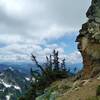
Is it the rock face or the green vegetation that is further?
the green vegetation

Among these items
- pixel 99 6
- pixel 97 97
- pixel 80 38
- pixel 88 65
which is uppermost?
pixel 99 6

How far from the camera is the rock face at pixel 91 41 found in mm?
35750

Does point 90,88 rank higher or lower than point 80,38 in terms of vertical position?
lower

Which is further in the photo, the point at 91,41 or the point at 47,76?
the point at 47,76

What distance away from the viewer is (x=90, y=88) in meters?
28.1

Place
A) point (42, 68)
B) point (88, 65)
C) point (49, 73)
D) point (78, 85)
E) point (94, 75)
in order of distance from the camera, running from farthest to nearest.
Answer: point (42, 68), point (49, 73), point (88, 65), point (94, 75), point (78, 85)

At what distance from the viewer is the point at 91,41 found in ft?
120

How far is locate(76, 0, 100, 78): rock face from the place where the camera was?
3575cm

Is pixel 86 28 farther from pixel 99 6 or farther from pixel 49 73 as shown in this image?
pixel 49 73

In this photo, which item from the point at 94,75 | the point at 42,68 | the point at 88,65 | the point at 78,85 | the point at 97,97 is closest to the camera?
the point at 97,97

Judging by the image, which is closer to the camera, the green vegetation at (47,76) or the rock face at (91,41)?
the rock face at (91,41)

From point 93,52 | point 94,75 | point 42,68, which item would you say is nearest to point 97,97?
point 94,75

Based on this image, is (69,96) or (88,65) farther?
(88,65)

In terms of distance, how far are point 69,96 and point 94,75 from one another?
7079 millimetres
